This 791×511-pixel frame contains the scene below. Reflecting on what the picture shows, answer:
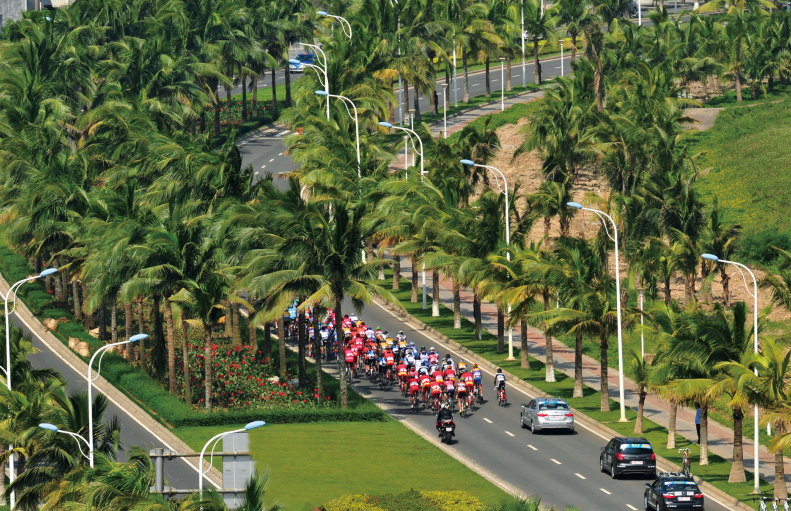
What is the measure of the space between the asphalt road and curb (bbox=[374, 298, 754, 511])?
1.65 ft

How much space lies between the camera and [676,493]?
42188 mm

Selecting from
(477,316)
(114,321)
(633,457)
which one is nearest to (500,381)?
(633,457)

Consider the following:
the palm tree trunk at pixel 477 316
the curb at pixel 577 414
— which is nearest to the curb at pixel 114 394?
the curb at pixel 577 414

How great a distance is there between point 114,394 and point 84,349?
6.70 metres

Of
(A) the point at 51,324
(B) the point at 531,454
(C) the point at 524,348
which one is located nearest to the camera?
(B) the point at 531,454

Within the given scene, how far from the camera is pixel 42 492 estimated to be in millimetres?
40188

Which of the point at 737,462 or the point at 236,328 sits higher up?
the point at 236,328

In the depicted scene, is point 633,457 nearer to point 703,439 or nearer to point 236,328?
point 703,439

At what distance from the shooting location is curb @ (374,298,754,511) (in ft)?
149

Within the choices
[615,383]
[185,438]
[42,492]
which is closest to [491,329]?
[615,383]

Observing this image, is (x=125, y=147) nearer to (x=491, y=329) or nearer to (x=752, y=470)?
(x=491, y=329)

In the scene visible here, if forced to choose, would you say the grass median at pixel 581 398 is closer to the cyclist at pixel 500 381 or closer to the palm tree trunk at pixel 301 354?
the cyclist at pixel 500 381

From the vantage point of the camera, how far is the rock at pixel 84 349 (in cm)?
6501

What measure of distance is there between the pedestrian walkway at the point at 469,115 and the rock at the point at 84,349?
39168 mm
